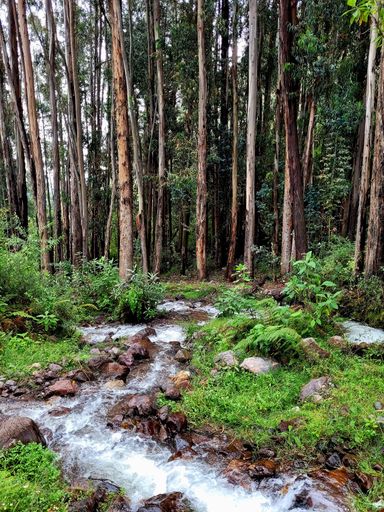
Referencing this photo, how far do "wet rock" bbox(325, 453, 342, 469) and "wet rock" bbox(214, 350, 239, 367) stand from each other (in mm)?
1863

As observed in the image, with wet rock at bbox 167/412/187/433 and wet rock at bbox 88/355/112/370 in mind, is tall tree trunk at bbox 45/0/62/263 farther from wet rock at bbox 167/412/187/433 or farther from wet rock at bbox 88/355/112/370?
wet rock at bbox 167/412/187/433

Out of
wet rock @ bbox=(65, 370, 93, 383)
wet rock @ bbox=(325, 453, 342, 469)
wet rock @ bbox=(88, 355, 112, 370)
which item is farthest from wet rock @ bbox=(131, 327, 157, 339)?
wet rock @ bbox=(325, 453, 342, 469)

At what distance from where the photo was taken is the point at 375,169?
657cm

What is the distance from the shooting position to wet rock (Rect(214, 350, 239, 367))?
484cm

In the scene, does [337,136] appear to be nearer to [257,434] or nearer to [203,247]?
[203,247]

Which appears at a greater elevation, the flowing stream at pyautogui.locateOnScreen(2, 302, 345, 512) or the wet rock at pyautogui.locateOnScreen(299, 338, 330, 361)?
the wet rock at pyautogui.locateOnScreen(299, 338, 330, 361)

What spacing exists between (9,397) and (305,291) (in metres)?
4.47

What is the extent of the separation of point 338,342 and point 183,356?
237 cm

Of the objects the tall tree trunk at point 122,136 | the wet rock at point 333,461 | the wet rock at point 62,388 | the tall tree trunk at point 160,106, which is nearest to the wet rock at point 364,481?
the wet rock at point 333,461

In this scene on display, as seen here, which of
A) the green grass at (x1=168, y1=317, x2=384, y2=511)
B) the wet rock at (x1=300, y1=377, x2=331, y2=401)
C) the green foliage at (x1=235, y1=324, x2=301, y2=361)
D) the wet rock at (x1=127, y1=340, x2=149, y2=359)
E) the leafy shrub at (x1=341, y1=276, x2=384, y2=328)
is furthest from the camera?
the leafy shrub at (x1=341, y1=276, x2=384, y2=328)

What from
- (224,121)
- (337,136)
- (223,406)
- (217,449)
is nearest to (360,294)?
(223,406)

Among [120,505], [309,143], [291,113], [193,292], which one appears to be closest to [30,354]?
[120,505]

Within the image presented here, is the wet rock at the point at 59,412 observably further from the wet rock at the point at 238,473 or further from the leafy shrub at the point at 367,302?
the leafy shrub at the point at 367,302

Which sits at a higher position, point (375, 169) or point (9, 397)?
point (375, 169)
